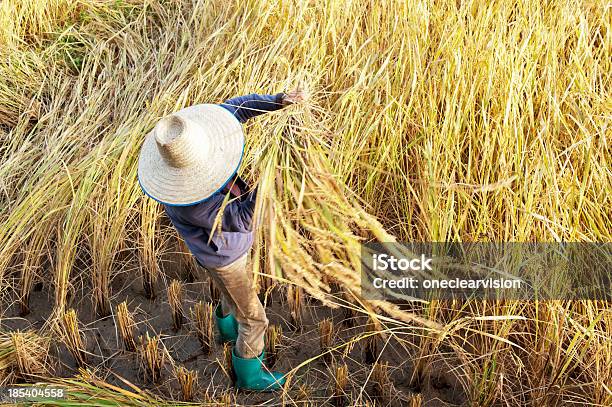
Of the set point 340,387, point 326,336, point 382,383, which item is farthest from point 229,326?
point 382,383

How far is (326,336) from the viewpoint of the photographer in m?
1.99

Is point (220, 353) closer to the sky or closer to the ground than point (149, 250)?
closer to the ground

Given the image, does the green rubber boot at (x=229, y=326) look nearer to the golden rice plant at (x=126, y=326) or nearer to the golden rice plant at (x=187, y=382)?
the golden rice plant at (x=187, y=382)

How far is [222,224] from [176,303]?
0.64 meters

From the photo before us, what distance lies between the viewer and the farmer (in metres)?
1.54

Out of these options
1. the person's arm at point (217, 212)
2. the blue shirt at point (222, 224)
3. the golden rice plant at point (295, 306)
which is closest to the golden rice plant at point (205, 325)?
the golden rice plant at point (295, 306)

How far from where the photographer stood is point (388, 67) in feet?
7.34

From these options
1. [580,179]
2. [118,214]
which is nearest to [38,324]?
[118,214]

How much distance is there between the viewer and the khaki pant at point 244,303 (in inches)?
68.9

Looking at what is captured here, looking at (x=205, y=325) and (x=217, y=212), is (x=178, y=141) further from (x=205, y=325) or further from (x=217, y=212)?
(x=205, y=325)

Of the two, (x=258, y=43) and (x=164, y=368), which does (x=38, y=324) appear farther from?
(x=258, y=43)

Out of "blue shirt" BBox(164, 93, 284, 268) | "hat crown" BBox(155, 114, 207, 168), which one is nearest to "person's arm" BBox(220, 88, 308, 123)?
"blue shirt" BBox(164, 93, 284, 268)

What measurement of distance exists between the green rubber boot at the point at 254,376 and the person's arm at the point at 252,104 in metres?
0.80

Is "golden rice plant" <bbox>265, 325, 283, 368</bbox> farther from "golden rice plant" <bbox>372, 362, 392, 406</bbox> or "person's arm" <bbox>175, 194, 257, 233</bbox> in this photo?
"person's arm" <bbox>175, 194, 257, 233</bbox>
